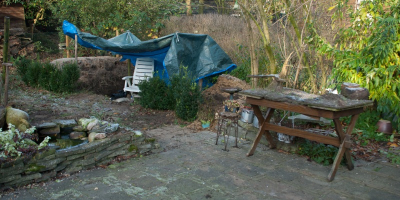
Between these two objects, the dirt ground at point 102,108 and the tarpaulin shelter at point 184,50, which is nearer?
the dirt ground at point 102,108

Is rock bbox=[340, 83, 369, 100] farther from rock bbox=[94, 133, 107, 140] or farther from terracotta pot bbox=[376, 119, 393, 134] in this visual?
rock bbox=[94, 133, 107, 140]

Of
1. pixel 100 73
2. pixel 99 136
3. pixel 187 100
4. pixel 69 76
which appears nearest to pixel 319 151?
pixel 187 100

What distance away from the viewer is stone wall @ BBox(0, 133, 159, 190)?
410 cm

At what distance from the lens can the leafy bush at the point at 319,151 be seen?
5074 mm

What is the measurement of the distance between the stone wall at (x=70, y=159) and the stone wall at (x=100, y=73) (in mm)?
4823

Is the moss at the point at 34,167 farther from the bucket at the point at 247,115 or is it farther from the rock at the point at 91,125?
the bucket at the point at 247,115

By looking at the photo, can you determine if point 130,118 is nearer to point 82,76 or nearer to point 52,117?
point 52,117

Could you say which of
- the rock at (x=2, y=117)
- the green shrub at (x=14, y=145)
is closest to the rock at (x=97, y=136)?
the green shrub at (x=14, y=145)

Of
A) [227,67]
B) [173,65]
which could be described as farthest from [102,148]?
[227,67]

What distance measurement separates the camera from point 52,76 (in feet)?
29.5

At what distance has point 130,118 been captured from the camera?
24.0 ft

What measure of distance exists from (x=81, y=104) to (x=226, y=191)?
188 inches

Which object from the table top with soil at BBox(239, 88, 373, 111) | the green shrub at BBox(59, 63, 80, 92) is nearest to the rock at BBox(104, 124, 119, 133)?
the table top with soil at BBox(239, 88, 373, 111)

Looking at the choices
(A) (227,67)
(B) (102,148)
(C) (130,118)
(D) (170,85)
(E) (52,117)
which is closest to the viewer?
(B) (102,148)
